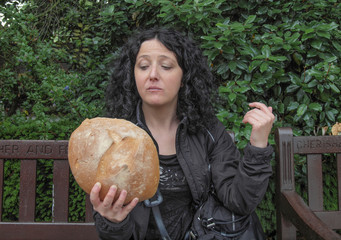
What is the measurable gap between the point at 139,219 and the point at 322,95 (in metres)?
1.82

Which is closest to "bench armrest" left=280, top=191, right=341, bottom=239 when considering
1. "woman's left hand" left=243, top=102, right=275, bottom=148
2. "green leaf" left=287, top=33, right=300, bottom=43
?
"woman's left hand" left=243, top=102, right=275, bottom=148

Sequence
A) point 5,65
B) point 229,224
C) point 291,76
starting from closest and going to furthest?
point 229,224 → point 291,76 → point 5,65

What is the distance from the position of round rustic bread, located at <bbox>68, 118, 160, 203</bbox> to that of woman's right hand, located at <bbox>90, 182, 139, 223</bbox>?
0.02 m

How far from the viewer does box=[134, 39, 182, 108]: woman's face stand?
1.57m

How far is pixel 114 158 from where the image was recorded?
1.15 meters

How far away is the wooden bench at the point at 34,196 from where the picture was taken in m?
1.81

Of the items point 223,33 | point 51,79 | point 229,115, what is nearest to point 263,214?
point 229,115

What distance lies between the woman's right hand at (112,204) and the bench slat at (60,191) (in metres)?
0.65

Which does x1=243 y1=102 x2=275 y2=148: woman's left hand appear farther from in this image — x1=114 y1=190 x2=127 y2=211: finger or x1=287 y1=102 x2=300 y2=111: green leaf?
x1=287 y1=102 x2=300 y2=111: green leaf

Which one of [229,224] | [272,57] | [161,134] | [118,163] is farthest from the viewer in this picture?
[272,57]

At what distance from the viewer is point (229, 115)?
242 cm

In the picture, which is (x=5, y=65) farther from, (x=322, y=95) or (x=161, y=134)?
(x=322, y=95)

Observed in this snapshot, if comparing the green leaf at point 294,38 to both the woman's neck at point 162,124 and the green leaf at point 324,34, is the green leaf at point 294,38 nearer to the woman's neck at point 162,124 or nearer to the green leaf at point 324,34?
the green leaf at point 324,34

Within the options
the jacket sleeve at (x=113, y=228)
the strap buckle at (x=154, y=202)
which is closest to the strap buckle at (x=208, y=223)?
the strap buckle at (x=154, y=202)
